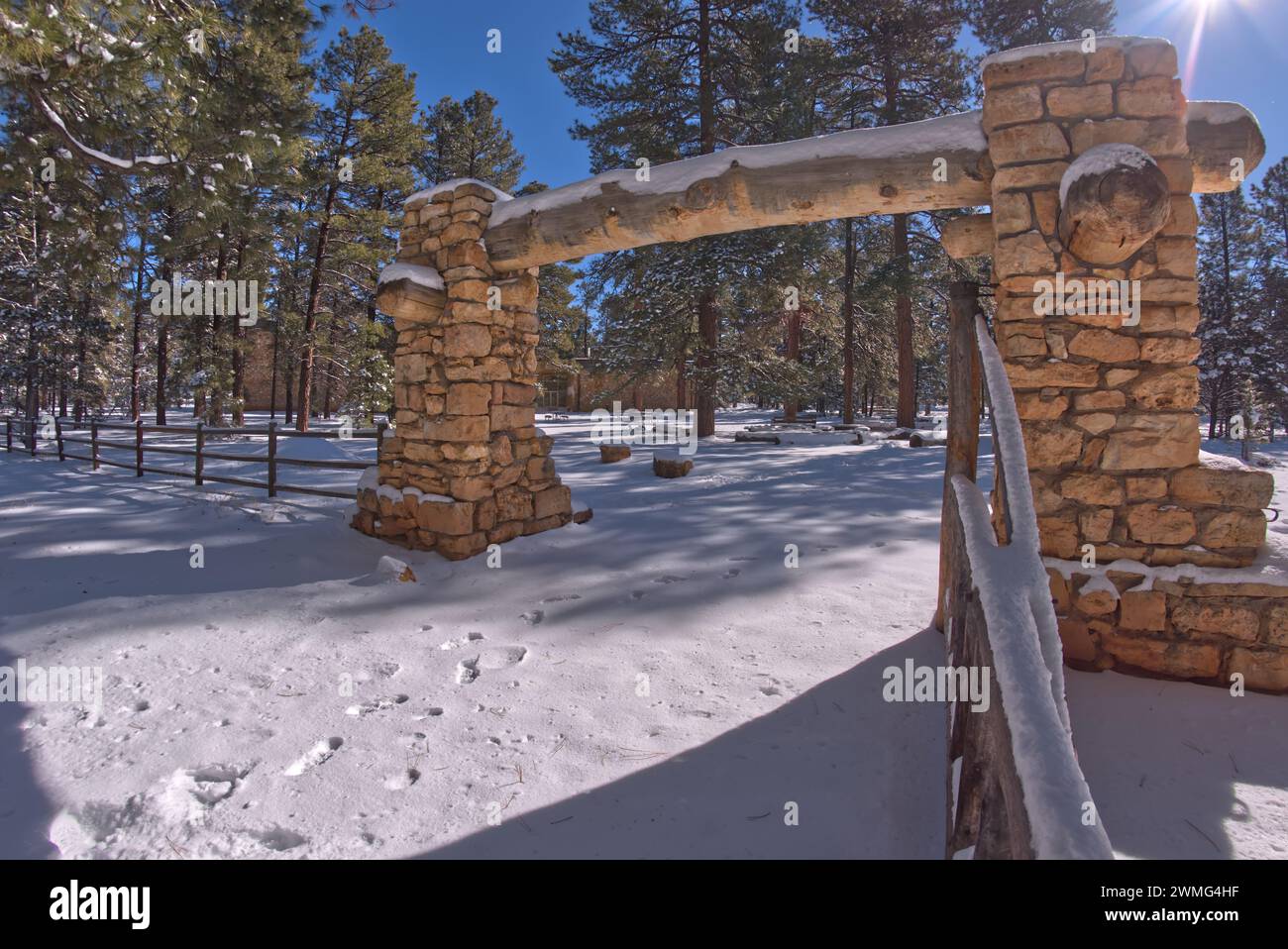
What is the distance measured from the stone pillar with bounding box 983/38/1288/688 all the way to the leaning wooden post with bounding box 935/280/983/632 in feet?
0.91

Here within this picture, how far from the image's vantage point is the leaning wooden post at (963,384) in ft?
10.1

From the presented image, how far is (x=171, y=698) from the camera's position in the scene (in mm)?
2926

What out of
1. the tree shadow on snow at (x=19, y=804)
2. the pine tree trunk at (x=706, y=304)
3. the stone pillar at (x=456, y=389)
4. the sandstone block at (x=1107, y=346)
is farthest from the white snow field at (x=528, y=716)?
the pine tree trunk at (x=706, y=304)

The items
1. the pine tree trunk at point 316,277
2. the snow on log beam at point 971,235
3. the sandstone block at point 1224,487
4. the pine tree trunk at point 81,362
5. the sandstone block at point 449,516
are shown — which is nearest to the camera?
the sandstone block at point 1224,487

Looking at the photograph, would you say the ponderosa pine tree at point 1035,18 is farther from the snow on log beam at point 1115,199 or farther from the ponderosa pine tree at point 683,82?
the snow on log beam at point 1115,199

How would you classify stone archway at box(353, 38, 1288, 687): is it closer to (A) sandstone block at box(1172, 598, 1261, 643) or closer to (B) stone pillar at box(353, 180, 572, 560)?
(A) sandstone block at box(1172, 598, 1261, 643)

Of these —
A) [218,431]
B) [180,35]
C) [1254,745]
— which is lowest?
[1254,745]

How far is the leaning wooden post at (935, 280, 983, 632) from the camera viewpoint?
3082 millimetres

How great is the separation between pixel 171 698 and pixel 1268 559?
5.59m

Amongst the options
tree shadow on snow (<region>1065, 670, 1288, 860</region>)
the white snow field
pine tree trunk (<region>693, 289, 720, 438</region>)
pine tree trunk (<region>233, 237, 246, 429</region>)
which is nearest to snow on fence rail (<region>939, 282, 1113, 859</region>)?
the white snow field

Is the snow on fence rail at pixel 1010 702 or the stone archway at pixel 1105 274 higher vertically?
the stone archway at pixel 1105 274

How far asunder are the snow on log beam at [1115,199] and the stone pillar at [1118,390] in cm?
15
